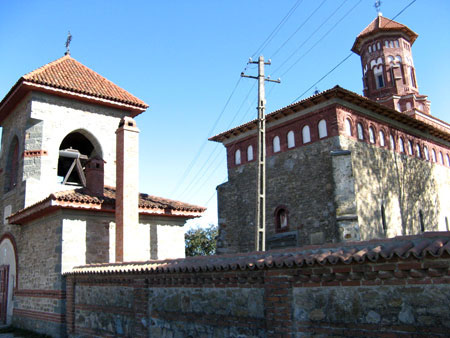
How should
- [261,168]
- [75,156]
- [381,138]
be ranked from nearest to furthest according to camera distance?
[261,168]
[75,156]
[381,138]

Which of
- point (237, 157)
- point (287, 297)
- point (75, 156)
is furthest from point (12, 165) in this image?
point (287, 297)

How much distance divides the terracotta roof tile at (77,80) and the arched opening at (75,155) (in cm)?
164

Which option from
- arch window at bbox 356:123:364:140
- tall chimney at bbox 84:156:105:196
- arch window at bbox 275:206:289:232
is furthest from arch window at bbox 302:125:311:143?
tall chimney at bbox 84:156:105:196

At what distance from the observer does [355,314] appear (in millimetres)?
4785

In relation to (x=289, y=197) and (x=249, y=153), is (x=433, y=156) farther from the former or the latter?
(x=249, y=153)

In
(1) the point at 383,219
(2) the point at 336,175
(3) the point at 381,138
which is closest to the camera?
(2) the point at 336,175

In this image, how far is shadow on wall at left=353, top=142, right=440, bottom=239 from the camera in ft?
54.7

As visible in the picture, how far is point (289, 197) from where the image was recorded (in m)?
18.3

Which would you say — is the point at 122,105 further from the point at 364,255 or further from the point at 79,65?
the point at 364,255

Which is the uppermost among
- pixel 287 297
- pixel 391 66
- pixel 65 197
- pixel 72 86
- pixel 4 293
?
pixel 391 66

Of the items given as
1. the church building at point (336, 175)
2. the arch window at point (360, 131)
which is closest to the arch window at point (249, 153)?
the church building at point (336, 175)

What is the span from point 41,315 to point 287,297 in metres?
9.18

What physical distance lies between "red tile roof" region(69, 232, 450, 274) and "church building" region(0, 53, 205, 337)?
14.5 ft

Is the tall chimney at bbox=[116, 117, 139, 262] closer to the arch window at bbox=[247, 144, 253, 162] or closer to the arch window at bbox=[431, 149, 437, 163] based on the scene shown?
the arch window at bbox=[247, 144, 253, 162]
